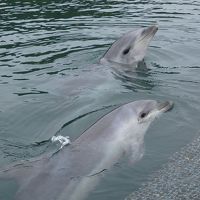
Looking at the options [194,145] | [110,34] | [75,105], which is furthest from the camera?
[110,34]

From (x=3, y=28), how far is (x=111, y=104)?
7.25m

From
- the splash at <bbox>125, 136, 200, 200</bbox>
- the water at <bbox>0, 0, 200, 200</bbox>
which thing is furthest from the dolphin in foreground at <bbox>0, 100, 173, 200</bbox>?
the splash at <bbox>125, 136, 200, 200</bbox>

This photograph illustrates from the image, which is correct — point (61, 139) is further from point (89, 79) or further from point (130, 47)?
point (130, 47)

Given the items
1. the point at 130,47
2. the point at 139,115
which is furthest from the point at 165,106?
the point at 130,47

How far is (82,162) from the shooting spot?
7.15 metres

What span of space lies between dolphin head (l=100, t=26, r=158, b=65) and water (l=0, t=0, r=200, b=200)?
361 millimetres

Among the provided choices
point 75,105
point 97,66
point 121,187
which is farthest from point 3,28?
point 121,187

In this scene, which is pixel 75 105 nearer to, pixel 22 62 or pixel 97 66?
pixel 97 66

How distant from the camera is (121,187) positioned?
7113 mm

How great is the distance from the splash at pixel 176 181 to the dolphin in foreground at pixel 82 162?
65 centimetres

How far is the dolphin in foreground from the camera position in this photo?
671cm

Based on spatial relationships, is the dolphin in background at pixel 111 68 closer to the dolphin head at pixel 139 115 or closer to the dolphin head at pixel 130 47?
the dolphin head at pixel 130 47

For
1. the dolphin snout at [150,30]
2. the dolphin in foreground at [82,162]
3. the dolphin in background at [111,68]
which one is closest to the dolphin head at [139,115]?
the dolphin in foreground at [82,162]

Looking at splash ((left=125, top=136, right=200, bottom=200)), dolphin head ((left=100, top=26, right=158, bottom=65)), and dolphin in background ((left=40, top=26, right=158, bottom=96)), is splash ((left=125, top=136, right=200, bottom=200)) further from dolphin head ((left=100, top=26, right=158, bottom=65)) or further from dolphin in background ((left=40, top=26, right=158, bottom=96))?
dolphin head ((left=100, top=26, right=158, bottom=65))
